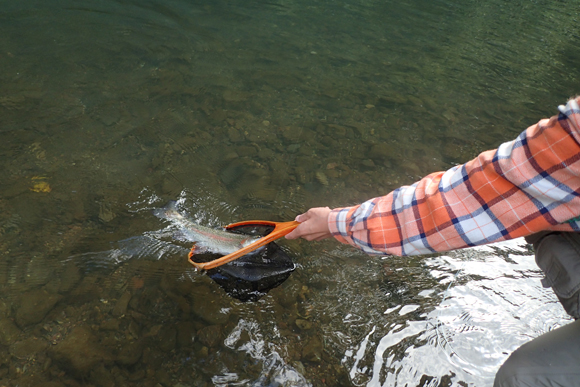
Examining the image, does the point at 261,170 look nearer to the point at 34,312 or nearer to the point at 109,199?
the point at 109,199

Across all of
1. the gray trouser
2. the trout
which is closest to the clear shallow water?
the trout

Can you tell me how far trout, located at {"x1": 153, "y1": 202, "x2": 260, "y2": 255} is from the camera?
331 centimetres

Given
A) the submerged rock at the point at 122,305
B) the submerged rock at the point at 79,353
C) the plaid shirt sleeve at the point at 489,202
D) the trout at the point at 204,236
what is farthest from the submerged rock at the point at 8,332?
the plaid shirt sleeve at the point at 489,202

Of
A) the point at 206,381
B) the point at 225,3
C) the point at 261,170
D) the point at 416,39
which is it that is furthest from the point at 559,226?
the point at 225,3

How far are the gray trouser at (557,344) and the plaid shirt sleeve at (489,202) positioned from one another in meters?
0.22

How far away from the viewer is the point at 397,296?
344 cm

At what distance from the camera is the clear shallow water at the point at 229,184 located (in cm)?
300

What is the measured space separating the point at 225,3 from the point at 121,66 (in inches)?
195

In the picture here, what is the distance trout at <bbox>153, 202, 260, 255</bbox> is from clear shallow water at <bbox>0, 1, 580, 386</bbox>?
0.51ft

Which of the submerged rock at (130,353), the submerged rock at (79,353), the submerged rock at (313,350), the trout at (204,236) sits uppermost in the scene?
the trout at (204,236)

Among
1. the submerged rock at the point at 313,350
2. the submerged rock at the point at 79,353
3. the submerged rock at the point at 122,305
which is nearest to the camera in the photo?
the submerged rock at the point at 79,353

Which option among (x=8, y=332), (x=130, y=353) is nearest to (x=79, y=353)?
(x=130, y=353)

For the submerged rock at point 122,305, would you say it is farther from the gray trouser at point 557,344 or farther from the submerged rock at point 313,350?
the gray trouser at point 557,344

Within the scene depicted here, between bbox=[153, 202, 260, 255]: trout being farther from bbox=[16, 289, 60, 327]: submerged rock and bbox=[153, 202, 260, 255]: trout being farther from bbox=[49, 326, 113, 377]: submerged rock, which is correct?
bbox=[16, 289, 60, 327]: submerged rock
